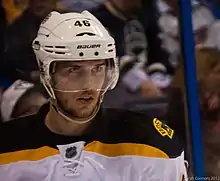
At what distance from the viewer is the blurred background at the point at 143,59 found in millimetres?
1099

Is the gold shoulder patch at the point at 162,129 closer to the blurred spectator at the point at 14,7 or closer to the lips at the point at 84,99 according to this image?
the lips at the point at 84,99

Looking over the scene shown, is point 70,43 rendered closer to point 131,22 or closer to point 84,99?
point 84,99

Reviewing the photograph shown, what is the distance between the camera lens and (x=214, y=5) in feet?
4.18

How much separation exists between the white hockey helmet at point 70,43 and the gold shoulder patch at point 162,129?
129mm

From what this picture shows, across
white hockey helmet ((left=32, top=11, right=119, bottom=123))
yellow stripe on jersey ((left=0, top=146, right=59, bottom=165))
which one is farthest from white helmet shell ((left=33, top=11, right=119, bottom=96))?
yellow stripe on jersey ((left=0, top=146, right=59, bottom=165))

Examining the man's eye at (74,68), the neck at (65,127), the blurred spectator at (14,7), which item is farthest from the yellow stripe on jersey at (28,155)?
the blurred spectator at (14,7)

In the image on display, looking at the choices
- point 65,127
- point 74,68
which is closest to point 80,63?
point 74,68

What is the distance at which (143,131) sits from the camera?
3.56 ft

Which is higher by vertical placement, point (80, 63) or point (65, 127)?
point (80, 63)

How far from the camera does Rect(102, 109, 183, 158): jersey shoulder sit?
108 centimetres

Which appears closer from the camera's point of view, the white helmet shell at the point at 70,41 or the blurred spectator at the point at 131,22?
the white helmet shell at the point at 70,41

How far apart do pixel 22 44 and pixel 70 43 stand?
0.44ft

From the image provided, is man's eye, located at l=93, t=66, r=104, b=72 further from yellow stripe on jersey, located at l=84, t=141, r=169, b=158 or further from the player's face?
yellow stripe on jersey, located at l=84, t=141, r=169, b=158

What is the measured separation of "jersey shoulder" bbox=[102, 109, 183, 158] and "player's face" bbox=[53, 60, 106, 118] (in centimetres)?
6
